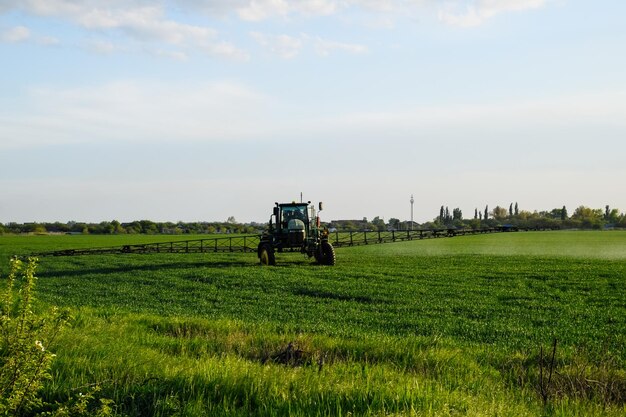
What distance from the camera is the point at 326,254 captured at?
34812 mm

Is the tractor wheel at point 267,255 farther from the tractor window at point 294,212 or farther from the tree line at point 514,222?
the tree line at point 514,222

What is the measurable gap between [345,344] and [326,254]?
2309cm

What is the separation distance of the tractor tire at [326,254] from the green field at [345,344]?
6210mm

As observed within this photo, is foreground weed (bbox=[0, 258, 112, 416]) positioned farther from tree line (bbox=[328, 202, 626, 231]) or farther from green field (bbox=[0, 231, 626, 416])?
tree line (bbox=[328, 202, 626, 231])

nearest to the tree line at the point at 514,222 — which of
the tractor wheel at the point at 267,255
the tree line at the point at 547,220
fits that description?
the tree line at the point at 547,220

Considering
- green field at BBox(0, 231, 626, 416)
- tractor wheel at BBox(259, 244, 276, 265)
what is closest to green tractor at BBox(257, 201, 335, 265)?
tractor wheel at BBox(259, 244, 276, 265)

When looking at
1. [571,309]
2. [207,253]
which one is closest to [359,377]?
[571,309]

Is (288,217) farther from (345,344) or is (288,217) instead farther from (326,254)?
(345,344)

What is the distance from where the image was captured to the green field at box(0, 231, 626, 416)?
715 centimetres

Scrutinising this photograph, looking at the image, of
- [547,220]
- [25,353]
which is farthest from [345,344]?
[547,220]

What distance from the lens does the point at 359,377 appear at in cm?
797

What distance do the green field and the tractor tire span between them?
6210mm

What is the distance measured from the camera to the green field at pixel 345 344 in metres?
7.15

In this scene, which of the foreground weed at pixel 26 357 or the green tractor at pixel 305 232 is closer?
the foreground weed at pixel 26 357
